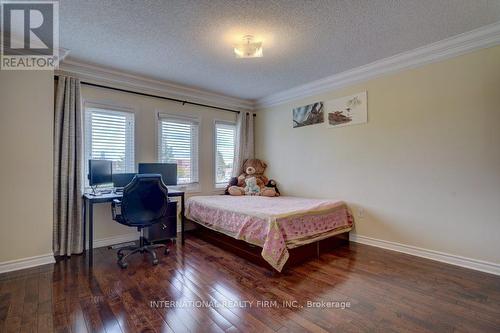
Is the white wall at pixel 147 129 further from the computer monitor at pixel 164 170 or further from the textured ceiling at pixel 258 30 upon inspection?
the textured ceiling at pixel 258 30

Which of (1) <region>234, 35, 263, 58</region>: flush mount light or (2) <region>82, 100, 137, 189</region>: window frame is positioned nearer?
(1) <region>234, 35, 263, 58</region>: flush mount light

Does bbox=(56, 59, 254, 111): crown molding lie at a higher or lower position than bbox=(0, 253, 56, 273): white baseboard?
higher

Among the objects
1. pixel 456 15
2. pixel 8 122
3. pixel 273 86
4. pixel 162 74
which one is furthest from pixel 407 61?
pixel 8 122

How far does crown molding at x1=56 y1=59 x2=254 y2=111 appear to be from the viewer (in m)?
Result: 3.23

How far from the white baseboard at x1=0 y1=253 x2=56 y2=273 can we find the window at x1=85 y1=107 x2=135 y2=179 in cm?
110

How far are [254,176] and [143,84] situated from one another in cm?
249

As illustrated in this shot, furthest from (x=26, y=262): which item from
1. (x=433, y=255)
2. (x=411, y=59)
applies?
(x=411, y=59)

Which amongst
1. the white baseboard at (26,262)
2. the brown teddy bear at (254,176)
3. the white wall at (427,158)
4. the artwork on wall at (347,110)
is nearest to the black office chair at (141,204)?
the white baseboard at (26,262)

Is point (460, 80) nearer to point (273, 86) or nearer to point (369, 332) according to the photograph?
point (273, 86)

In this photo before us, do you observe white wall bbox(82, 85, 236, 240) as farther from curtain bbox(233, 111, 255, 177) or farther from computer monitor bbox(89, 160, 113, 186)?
computer monitor bbox(89, 160, 113, 186)

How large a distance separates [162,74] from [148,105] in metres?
0.58

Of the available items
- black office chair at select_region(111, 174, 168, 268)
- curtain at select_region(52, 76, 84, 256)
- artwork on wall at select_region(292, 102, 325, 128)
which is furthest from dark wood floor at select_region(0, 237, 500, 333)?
artwork on wall at select_region(292, 102, 325, 128)

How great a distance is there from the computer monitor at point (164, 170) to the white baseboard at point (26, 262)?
146 cm

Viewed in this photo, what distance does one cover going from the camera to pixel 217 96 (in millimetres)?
4645
